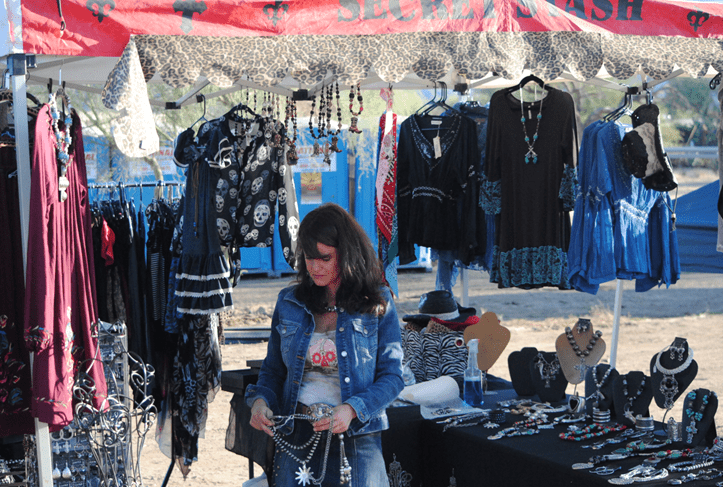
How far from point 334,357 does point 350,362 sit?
60mm

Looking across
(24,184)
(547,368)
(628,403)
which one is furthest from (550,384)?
(24,184)

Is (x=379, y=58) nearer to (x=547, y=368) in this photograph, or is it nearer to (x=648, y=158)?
(x=648, y=158)

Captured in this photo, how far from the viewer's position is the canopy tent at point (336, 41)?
2670 mm

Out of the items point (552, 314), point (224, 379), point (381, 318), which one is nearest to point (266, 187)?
point (224, 379)

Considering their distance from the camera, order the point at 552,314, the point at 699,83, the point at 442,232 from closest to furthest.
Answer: the point at 442,232 → the point at 552,314 → the point at 699,83

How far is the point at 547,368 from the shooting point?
361 cm

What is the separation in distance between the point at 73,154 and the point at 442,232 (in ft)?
6.62

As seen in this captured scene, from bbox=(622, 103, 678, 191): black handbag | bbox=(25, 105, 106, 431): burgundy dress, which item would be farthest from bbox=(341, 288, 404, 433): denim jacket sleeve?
bbox=(622, 103, 678, 191): black handbag

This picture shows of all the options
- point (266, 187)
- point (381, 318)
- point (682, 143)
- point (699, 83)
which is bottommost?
point (381, 318)

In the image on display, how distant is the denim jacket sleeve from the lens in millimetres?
2250

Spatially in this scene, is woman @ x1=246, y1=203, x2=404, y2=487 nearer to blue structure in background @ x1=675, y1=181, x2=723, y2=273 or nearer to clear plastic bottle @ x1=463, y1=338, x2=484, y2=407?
clear plastic bottle @ x1=463, y1=338, x2=484, y2=407

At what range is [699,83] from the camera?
2103 centimetres

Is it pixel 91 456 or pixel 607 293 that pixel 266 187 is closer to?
pixel 91 456

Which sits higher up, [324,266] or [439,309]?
[324,266]
